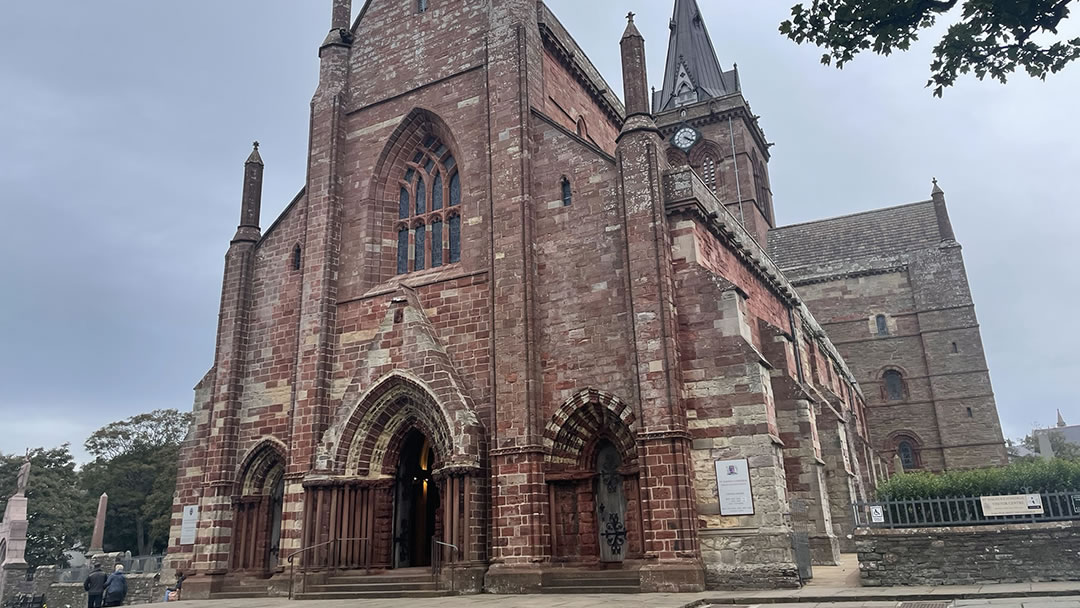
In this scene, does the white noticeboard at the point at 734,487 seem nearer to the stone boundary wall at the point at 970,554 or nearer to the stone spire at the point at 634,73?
the stone boundary wall at the point at 970,554

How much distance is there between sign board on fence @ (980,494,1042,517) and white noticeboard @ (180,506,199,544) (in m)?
19.0

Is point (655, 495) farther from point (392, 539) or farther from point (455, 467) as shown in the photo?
point (392, 539)

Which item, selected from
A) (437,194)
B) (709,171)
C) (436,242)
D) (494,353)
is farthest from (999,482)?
(709,171)

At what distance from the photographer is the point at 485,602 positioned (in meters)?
13.5

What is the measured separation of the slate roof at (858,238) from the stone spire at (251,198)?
28060mm

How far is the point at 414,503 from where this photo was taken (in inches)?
781

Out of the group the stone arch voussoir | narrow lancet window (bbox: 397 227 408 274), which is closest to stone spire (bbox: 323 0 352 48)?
narrow lancet window (bbox: 397 227 408 274)

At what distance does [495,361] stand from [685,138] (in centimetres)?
3162

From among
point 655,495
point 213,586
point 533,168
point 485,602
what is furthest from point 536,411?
point 213,586

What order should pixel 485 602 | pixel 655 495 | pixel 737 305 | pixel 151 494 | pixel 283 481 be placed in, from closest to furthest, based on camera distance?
pixel 485 602 < pixel 655 495 < pixel 737 305 < pixel 283 481 < pixel 151 494

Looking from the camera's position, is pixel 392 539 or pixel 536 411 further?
pixel 392 539

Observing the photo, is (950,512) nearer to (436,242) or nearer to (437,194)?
(436,242)

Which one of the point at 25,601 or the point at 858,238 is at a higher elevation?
the point at 858,238

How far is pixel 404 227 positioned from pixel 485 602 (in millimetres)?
11708
